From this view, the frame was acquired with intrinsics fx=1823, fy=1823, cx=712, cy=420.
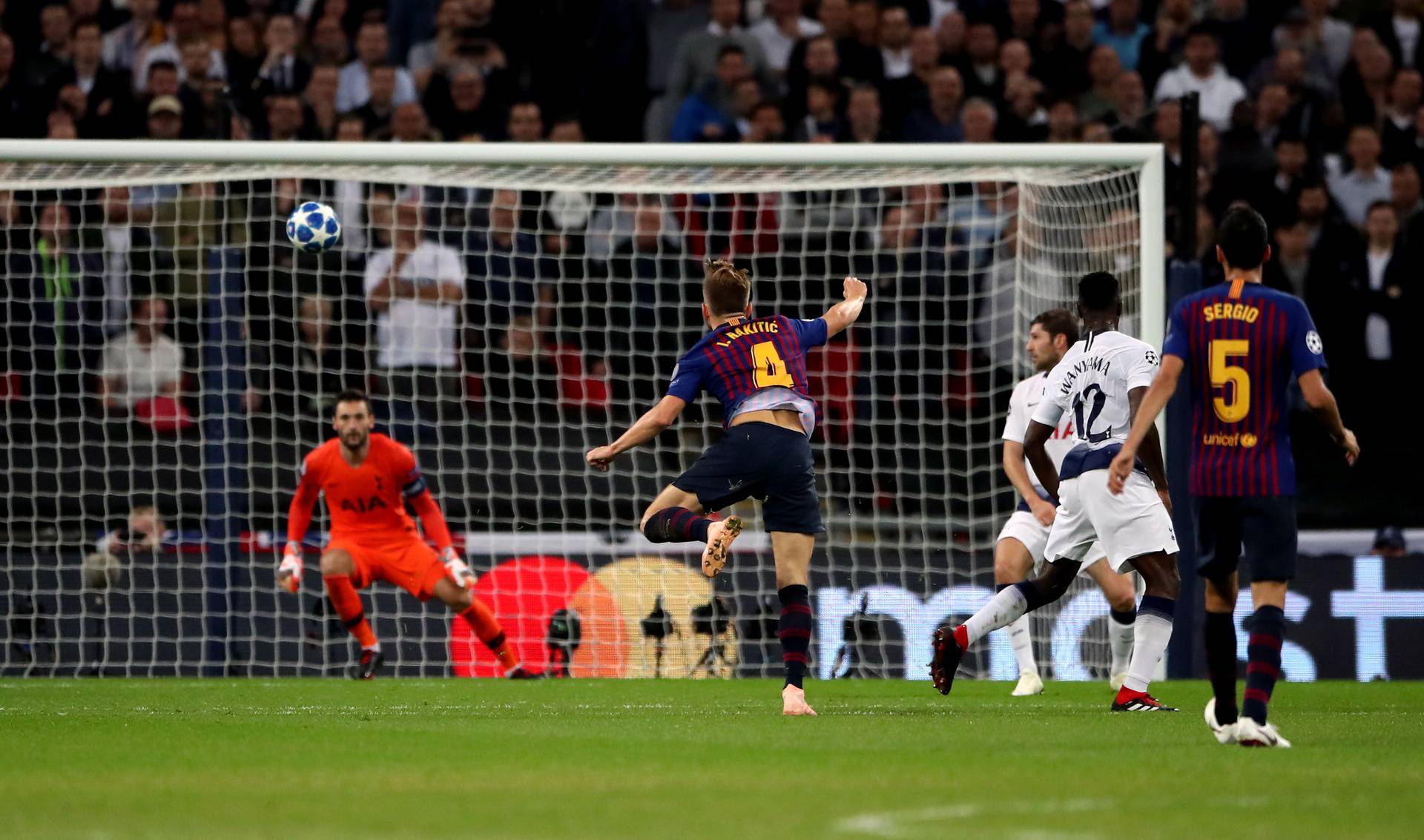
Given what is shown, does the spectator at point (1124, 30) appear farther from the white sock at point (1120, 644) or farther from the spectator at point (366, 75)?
the white sock at point (1120, 644)

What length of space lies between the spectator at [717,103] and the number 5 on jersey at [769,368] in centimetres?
703

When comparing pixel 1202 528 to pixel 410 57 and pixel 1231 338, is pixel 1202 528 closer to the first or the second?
pixel 1231 338

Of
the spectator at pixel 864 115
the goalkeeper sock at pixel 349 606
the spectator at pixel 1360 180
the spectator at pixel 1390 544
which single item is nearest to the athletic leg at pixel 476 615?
the goalkeeper sock at pixel 349 606

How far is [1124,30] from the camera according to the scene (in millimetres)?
16500

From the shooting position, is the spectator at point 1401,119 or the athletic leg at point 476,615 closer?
the athletic leg at point 476,615

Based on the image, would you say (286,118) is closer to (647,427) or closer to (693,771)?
(647,427)

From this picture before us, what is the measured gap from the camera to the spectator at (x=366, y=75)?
613 inches

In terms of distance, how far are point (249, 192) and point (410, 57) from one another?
297 cm

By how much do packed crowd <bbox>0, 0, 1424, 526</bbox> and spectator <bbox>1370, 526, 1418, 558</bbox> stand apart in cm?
130

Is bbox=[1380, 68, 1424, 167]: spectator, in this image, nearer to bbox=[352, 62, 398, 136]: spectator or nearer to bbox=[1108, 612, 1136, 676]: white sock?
bbox=[1108, 612, 1136, 676]: white sock

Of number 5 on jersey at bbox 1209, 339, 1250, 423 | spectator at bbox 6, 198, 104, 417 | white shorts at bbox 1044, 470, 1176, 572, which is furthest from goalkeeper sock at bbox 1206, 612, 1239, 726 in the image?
spectator at bbox 6, 198, 104, 417

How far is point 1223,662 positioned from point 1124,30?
10.8 meters

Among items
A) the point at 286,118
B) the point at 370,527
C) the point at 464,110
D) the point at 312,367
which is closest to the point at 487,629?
the point at 370,527

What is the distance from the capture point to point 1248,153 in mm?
14984
